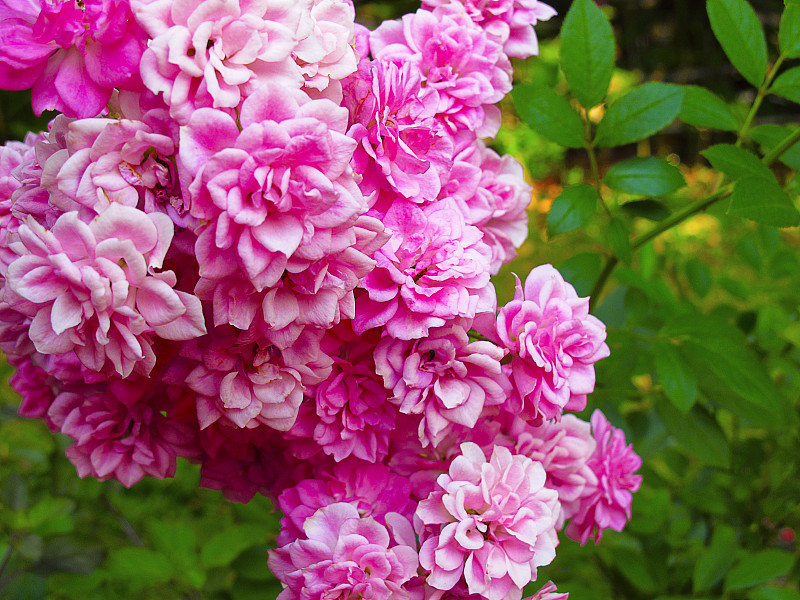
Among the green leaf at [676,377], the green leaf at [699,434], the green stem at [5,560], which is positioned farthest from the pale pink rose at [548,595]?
the green stem at [5,560]

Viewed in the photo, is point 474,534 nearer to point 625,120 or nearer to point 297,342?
point 297,342

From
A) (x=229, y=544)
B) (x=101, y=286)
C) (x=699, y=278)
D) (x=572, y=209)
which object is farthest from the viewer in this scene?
(x=699, y=278)

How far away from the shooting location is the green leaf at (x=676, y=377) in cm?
83

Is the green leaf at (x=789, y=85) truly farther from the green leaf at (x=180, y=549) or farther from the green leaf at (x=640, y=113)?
the green leaf at (x=180, y=549)

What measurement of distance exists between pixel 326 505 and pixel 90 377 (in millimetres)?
240

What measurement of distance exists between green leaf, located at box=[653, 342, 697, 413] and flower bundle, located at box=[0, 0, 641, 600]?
9 centimetres

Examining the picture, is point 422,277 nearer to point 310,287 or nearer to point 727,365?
point 310,287

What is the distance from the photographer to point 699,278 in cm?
133

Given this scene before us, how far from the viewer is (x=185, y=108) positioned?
505mm

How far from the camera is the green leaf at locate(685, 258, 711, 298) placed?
4.35 feet

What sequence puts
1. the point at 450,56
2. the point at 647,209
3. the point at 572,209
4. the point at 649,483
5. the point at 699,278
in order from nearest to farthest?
1. the point at 450,56
2. the point at 572,209
3. the point at 647,209
4. the point at 649,483
5. the point at 699,278

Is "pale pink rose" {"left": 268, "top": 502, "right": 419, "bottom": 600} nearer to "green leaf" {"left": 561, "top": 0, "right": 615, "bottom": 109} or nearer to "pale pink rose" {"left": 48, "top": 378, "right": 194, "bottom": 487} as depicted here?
"pale pink rose" {"left": 48, "top": 378, "right": 194, "bottom": 487}

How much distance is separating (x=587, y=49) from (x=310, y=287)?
504mm

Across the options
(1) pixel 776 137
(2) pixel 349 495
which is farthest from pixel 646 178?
(2) pixel 349 495
